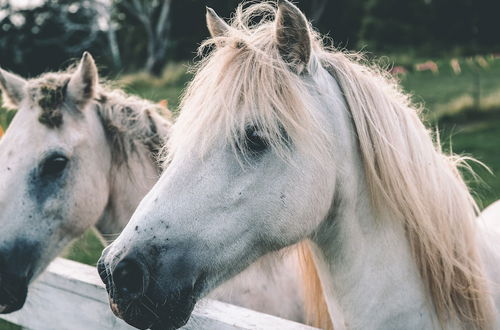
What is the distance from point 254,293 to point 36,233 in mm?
1229

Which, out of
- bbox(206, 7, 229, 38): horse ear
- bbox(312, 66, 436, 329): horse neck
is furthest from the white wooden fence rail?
bbox(206, 7, 229, 38): horse ear

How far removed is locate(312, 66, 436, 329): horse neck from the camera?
168 cm

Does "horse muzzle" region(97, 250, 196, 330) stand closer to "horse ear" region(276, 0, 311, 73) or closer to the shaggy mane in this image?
"horse ear" region(276, 0, 311, 73)

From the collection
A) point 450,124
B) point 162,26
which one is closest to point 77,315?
point 450,124

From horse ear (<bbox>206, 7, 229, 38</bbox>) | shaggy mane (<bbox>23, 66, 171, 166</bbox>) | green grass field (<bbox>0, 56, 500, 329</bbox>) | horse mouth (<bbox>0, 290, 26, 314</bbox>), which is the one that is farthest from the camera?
green grass field (<bbox>0, 56, 500, 329</bbox>)

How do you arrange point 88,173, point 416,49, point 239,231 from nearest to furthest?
point 239,231, point 88,173, point 416,49

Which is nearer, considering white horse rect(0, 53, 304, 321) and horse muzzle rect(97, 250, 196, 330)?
horse muzzle rect(97, 250, 196, 330)

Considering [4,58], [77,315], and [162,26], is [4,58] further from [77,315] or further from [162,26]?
[77,315]

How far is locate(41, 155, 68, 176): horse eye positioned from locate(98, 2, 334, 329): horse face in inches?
49.7

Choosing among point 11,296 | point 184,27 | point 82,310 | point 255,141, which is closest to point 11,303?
point 11,296

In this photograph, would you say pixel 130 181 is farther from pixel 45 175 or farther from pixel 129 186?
pixel 45 175

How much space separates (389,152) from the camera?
168 centimetres

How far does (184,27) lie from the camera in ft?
86.5

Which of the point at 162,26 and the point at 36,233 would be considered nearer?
the point at 36,233
